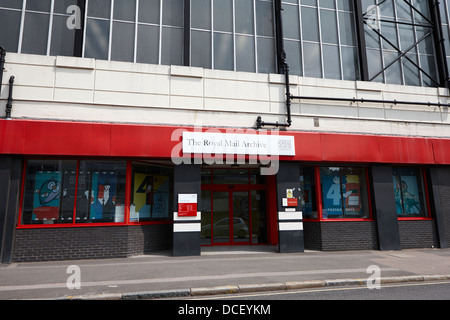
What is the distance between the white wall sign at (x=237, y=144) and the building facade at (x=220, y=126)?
1.9 inches

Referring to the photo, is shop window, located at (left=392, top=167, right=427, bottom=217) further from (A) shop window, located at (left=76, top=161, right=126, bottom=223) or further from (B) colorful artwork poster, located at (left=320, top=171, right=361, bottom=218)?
(A) shop window, located at (left=76, top=161, right=126, bottom=223)

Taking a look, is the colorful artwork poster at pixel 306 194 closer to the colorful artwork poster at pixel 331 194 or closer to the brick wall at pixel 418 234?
the colorful artwork poster at pixel 331 194

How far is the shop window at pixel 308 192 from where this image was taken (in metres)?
11.9

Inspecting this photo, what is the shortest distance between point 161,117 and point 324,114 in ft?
20.4

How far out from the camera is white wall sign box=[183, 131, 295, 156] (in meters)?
10.6

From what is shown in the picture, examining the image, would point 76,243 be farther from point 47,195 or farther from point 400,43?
point 400,43

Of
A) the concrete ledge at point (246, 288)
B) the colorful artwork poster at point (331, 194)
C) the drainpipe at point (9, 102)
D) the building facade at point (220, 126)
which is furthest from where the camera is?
the colorful artwork poster at point (331, 194)

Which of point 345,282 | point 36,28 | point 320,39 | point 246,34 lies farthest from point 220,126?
point 36,28

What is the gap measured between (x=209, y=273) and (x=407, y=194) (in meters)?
9.31

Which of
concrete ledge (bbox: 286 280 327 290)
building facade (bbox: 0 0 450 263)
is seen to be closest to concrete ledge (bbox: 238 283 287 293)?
concrete ledge (bbox: 286 280 327 290)

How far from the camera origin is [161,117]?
→ 10.8 metres

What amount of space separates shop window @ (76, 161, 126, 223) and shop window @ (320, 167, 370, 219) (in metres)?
7.47

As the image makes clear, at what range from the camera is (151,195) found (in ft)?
36.9

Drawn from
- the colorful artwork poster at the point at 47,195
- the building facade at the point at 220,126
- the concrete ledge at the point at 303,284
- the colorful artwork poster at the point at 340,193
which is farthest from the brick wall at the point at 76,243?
the colorful artwork poster at the point at 340,193
